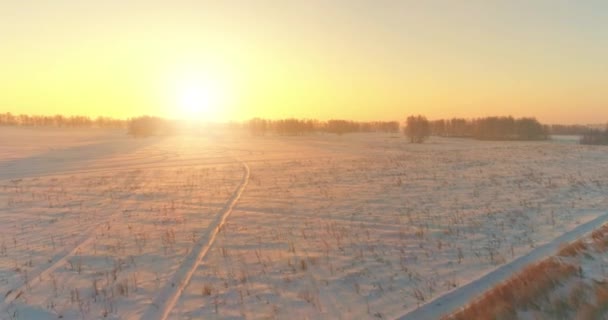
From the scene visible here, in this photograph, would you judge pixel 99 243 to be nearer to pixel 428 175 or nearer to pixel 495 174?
pixel 428 175

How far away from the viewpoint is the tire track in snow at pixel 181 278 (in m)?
6.52

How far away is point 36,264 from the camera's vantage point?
28.3ft

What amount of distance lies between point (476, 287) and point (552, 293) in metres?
1.35

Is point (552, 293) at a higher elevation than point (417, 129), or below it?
below

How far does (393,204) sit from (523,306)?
26.6 ft

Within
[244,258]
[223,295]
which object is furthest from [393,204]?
[223,295]

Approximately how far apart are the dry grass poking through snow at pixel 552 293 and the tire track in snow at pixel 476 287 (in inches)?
7.0

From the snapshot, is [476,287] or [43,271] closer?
[476,287]

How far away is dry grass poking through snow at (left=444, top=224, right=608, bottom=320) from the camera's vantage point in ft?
20.3

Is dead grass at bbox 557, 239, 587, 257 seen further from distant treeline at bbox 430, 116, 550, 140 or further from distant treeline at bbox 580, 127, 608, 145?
distant treeline at bbox 430, 116, 550, 140

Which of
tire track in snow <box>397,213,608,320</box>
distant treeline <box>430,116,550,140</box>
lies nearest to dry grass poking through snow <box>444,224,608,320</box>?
tire track in snow <box>397,213,608,320</box>

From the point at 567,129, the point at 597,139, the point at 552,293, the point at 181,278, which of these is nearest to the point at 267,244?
the point at 181,278

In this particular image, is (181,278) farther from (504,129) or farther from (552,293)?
(504,129)

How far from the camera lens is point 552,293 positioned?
6.83 meters
